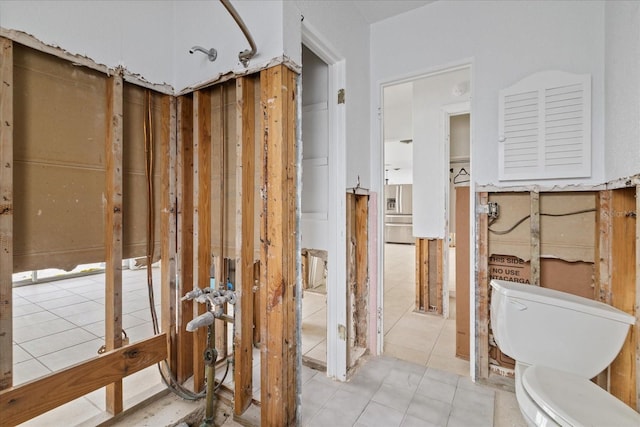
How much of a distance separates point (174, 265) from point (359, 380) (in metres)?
1.53

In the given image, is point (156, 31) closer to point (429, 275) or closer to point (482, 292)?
point (482, 292)

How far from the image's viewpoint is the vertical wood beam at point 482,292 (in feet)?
6.68

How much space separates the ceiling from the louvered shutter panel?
1.01 m

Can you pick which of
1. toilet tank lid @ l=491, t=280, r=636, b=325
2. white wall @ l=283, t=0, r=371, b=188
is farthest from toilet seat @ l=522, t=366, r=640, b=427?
white wall @ l=283, t=0, r=371, b=188

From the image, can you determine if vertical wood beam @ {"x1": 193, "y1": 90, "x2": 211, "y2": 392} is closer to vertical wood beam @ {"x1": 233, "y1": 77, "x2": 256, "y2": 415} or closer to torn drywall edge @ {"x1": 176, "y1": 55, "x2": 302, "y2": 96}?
torn drywall edge @ {"x1": 176, "y1": 55, "x2": 302, "y2": 96}

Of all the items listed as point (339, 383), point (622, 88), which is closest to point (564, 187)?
point (622, 88)

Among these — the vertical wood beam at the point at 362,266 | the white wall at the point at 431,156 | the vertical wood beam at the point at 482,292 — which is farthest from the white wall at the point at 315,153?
the white wall at the point at 431,156

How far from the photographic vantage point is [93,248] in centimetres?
160

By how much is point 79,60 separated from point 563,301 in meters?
2.79

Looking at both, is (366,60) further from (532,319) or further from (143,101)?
(532,319)

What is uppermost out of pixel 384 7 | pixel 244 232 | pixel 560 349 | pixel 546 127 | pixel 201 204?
pixel 384 7

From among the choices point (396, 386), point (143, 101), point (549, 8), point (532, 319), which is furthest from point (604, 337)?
point (143, 101)

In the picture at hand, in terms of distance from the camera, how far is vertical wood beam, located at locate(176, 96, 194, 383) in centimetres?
193

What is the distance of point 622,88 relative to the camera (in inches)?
58.4
